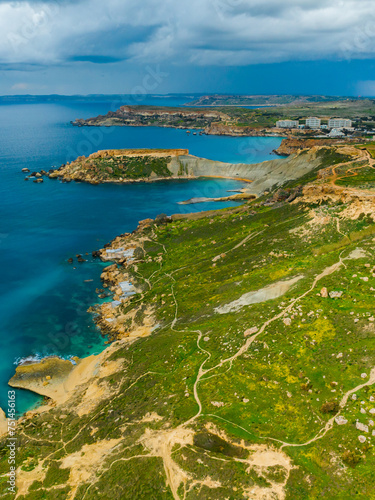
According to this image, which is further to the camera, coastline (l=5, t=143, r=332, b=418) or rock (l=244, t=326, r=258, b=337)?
coastline (l=5, t=143, r=332, b=418)

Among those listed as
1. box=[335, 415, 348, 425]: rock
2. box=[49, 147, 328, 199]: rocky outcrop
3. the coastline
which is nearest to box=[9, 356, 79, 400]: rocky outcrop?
the coastline

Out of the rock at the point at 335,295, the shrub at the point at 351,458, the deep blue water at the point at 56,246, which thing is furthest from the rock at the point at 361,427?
the deep blue water at the point at 56,246

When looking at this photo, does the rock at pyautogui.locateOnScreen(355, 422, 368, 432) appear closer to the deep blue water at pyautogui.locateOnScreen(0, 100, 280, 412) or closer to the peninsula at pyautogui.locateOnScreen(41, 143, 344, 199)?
the deep blue water at pyautogui.locateOnScreen(0, 100, 280, 412)

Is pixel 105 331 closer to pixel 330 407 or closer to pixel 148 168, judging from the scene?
pixel 330 407

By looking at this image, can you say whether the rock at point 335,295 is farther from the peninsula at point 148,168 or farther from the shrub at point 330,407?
the peninsula at point 148,168

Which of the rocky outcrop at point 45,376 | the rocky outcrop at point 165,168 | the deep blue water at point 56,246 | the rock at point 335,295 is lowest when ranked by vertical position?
the rocky outcrop at point 45,376

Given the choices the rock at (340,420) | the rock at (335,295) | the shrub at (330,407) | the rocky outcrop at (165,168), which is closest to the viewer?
the rock at (340,420)

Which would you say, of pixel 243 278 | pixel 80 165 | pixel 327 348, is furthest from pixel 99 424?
pixel 80 165

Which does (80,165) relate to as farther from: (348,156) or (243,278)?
(243,278)

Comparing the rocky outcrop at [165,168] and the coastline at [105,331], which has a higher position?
the rocky outcrop at [165,168]
